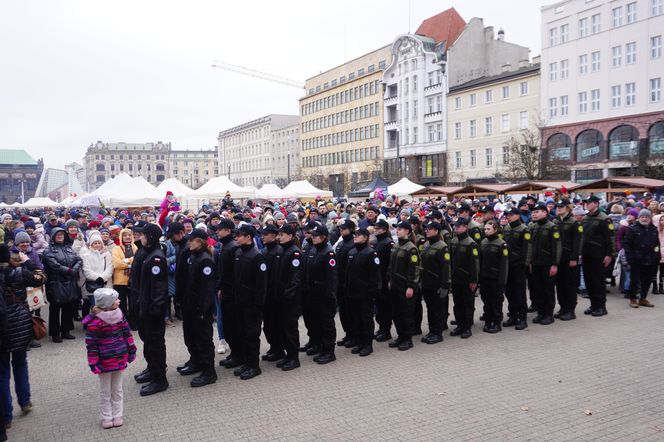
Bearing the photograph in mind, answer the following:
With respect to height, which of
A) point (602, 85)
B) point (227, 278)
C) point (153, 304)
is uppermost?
point (602, 85)

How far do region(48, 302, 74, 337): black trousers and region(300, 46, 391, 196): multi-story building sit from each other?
174 ft

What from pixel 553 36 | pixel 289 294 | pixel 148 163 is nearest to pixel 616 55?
pixel 553 36

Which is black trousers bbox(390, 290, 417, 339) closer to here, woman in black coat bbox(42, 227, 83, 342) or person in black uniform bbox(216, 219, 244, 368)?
person in black uniform bbox(216, 219, 244, 368)

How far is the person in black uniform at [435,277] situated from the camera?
327 inches

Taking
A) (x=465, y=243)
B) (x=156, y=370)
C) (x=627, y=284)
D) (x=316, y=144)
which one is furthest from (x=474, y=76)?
(x=156, y=370)

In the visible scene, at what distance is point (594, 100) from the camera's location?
41750mm

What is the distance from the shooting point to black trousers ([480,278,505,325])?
8.86 m

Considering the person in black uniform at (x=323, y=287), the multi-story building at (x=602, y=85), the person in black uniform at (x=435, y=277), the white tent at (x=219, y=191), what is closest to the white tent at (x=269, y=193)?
the white tent at (x=219, y=191)

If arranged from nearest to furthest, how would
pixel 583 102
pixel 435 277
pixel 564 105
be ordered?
pixel 435 277 → pixel 583 102 → pixel 564 105

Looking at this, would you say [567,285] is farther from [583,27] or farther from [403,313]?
[583,27]

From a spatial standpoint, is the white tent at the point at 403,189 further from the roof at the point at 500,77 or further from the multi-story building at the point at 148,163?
the multi-story building at the point at 148,163

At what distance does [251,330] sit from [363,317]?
1787mm

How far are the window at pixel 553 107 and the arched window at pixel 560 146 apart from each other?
176cm

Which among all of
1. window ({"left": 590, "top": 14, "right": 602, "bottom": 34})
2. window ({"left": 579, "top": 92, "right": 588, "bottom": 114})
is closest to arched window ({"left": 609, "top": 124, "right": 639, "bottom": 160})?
window ({"left": 579, "top": 92, "right": 588, "bottom": 114})
